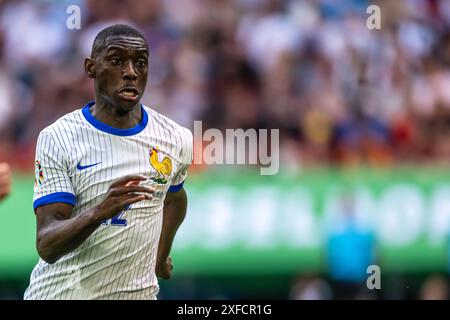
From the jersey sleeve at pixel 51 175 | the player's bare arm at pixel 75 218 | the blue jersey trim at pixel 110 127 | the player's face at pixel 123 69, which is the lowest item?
the player's bare arm at pixel 75 218

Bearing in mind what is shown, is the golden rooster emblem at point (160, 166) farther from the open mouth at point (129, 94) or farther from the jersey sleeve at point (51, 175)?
the jersey sleeve at point (51, 175)

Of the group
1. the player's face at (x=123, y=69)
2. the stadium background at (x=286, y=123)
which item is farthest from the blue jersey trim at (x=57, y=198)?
the stadium background at (x=286, y=123)

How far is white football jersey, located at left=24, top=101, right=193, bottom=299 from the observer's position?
16.5 feet

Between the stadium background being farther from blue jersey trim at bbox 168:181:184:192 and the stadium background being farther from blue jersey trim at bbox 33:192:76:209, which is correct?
blue jersey trim at bbox 33:192:76:209

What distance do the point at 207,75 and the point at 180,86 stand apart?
0.37 meters

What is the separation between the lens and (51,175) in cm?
497

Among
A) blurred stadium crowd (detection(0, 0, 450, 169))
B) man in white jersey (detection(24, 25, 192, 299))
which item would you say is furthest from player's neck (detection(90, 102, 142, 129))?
blurred stadium crowd (detection(0, 0, 450, 169))

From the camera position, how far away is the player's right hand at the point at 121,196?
4559mm

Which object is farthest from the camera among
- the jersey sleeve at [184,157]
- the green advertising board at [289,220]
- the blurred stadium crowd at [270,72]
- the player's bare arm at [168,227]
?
the blurred stadium crowd at [270,72]

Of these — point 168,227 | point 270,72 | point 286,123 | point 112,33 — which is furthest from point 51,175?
point 270,72

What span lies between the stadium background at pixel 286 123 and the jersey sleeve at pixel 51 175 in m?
4.54

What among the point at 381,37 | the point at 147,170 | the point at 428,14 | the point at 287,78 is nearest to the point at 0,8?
the point at 287,78

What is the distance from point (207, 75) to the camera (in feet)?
36.2

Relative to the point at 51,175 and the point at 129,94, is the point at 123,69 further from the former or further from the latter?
the point at 51,175
